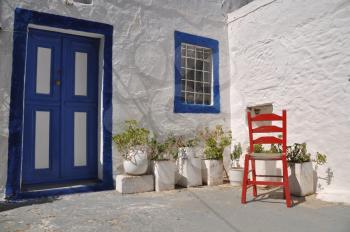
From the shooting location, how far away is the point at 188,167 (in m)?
5.09

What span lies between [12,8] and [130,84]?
199 centimetres

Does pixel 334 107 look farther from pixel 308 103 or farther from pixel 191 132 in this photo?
pixel 191 132

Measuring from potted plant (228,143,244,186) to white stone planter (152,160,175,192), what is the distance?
1.15 meters

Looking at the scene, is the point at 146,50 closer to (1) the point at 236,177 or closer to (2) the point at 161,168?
(2) the point at 161,168

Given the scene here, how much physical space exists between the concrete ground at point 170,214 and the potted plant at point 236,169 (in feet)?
2.77

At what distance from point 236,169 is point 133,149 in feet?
6.25

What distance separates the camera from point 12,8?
13.9 ft

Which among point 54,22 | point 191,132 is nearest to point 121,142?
point 191,132

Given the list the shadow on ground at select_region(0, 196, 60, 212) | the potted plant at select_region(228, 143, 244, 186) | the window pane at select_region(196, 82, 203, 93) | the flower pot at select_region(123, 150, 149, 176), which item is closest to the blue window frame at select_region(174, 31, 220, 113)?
the window pane at select_region(196, 82, 203, 93)

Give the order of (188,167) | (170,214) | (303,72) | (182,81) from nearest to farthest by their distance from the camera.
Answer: (170,214)
(303,72)
(188,167)
(182,81)

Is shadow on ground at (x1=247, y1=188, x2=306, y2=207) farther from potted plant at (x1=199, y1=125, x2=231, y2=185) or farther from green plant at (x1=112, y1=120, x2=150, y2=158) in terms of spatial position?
green plant at (x1=112, y1=120, x2=150, y2=158)

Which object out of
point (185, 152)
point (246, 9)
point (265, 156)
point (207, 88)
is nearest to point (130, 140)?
point (185, 152)

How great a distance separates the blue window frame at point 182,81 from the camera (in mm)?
5621

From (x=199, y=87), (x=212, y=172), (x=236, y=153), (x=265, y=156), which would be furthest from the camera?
(x=199, y=87)
